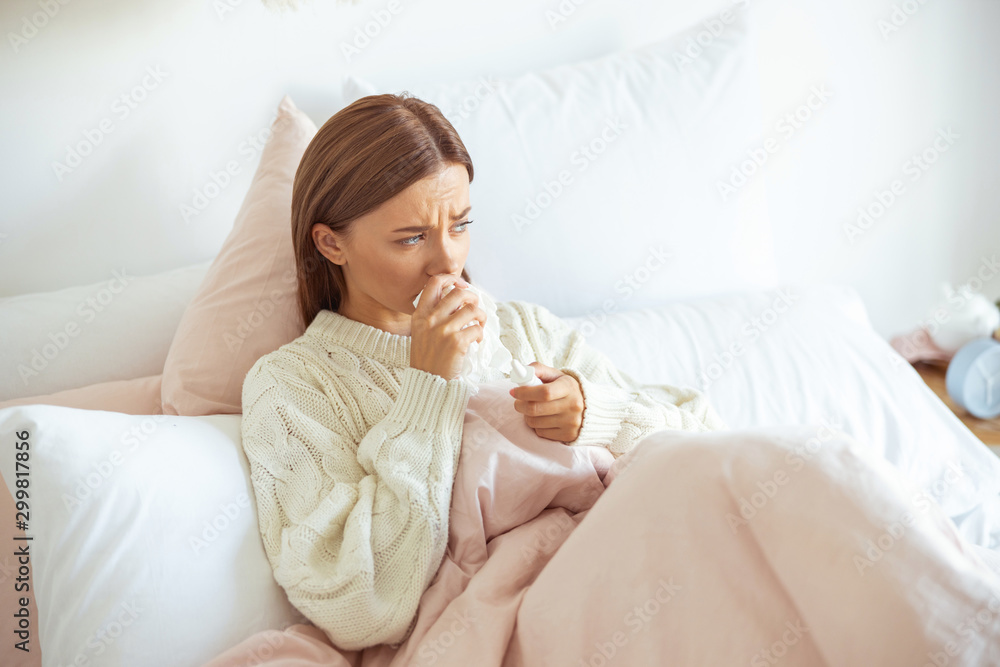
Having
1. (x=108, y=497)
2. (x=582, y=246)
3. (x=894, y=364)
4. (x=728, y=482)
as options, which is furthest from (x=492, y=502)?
→ (x=894, y=364)

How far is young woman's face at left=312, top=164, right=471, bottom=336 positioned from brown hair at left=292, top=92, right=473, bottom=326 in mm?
16

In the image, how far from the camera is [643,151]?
4.97 feet

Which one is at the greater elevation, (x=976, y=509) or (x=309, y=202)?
(x=309, y=202)

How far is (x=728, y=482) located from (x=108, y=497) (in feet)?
2.33

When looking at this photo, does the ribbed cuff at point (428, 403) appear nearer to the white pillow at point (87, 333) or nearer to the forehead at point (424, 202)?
the forehead at point (424, 202)

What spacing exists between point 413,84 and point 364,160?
0.62m

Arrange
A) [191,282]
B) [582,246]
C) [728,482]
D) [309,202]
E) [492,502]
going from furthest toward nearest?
[582,246]
[191,282]
[309,202]
[492,502]
[728,482]

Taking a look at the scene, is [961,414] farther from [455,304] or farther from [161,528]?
[161,528]

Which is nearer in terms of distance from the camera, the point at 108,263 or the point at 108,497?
the point at 108,497

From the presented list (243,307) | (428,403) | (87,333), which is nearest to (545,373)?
(428,403)

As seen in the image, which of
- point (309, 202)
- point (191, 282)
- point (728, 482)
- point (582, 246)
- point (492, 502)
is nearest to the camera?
point (728, 482)

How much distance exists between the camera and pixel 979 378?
1.74 meters

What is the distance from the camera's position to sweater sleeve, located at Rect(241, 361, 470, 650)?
0.91 meters

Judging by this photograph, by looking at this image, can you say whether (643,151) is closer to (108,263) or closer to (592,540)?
(592,540)
